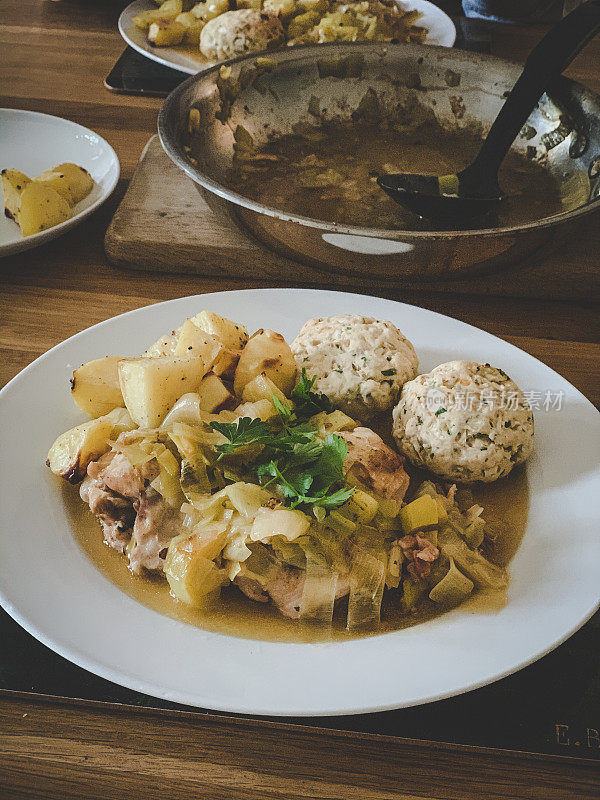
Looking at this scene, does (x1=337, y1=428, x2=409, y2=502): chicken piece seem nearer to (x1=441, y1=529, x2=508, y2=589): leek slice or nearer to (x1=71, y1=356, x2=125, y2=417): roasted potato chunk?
(x1=441, y1=529, x2=508, y2=589): leek slice

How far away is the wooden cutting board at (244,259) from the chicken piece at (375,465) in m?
0.47

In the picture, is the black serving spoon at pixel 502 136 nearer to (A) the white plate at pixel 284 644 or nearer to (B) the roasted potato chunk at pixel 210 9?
(A) the white plate at pixel 284 644

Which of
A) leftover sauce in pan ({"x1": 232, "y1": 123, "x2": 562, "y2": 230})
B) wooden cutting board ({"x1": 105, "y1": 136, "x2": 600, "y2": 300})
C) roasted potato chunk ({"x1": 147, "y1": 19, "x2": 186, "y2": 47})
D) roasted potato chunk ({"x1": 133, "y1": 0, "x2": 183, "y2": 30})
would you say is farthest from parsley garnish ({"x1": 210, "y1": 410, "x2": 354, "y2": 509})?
roasted potato chunk ({"x1": 133, "y1": 0, "x2": 183, "y2": 30})

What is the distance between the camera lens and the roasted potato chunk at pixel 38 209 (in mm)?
1409

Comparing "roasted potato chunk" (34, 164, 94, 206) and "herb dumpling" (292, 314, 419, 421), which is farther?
"roasted potato chunk" (34, 164, 94, 206)

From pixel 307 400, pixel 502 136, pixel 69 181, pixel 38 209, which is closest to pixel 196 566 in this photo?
pixel 307 400

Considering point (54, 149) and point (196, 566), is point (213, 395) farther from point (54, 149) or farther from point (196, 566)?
point (54, 149)

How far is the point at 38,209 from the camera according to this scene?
142 cm

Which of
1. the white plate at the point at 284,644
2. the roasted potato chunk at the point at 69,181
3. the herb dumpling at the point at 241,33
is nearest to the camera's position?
the white plate at the point at 284,644

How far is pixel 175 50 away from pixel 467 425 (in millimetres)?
1702

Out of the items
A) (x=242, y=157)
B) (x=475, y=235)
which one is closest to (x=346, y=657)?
(x=475, y=235)

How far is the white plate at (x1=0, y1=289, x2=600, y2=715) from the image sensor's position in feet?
2.37

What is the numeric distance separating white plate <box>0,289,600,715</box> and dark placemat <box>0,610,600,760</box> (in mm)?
57

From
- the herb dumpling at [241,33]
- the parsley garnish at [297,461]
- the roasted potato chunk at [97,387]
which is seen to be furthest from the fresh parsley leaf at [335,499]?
the herb dumpling at [241,33]
